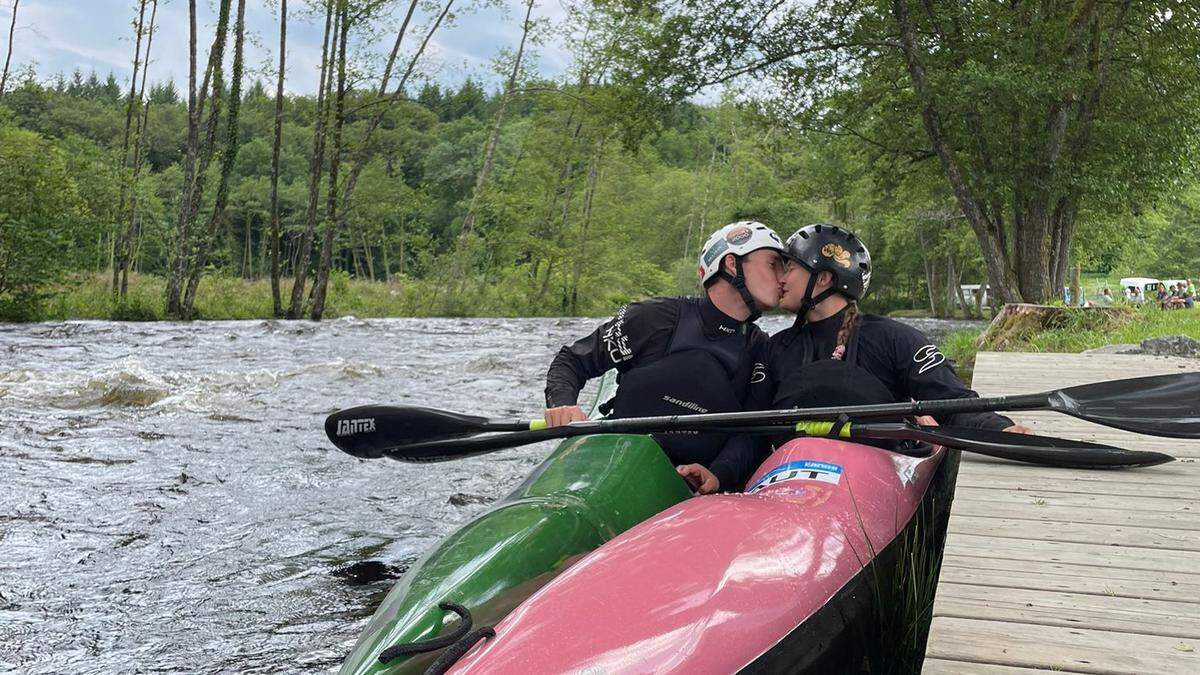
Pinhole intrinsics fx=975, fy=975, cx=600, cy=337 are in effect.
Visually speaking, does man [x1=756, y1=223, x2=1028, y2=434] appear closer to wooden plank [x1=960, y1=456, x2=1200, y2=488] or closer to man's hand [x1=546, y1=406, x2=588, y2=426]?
wooden plank [x1=960, y1=456, x2=1200, y2=488]

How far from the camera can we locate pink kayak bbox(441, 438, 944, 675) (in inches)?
66.2

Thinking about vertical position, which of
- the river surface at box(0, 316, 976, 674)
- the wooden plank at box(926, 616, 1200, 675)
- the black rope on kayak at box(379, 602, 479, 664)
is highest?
the wooden plank at box(926, 616, 1200, 675)

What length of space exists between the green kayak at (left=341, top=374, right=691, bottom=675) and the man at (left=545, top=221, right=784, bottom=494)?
348mm

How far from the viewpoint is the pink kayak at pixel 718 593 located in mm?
1683

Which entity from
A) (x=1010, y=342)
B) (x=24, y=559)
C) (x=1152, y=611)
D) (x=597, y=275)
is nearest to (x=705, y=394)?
(x=1152, y=611)

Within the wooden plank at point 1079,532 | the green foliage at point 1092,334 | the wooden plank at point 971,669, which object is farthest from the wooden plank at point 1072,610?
the green foliage at point 1092,334

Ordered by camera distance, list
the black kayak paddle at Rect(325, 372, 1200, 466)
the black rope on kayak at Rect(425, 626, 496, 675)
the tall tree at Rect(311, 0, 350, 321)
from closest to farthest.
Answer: the black rope on kayak at Rect(425, 626, 496, 675) → the black kayak paddle at Rect(325, 372, 1200, 466) → the tall tree at Rect(311, 0, 350, 321)

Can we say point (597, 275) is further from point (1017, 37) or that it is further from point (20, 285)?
point (1017, 37)

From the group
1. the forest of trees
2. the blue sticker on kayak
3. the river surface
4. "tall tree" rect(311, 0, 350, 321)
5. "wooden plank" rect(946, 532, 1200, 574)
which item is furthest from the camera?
"tall tree" rect(311, 0, 350, 321)

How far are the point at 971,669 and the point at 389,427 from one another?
2.47 metres

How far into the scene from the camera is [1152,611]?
191 cm

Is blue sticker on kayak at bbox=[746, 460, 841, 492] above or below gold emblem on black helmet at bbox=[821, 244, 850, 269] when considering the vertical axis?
below

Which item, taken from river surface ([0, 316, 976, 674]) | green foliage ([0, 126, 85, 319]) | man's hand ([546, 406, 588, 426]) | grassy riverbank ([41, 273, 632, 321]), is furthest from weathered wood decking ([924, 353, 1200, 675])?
grassy riverbank ([41, 273, 632, 321])

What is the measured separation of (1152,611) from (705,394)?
1.69 metres
